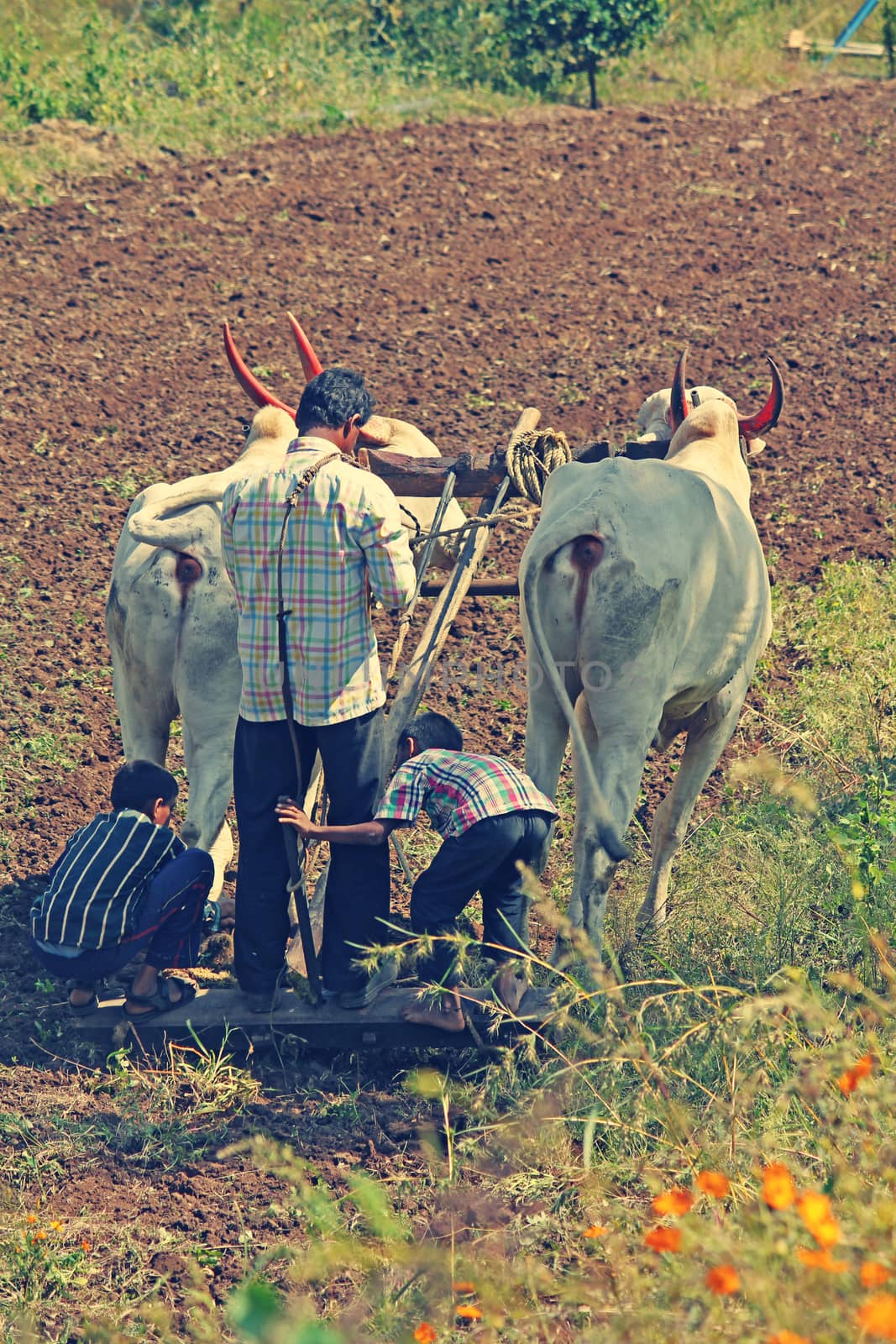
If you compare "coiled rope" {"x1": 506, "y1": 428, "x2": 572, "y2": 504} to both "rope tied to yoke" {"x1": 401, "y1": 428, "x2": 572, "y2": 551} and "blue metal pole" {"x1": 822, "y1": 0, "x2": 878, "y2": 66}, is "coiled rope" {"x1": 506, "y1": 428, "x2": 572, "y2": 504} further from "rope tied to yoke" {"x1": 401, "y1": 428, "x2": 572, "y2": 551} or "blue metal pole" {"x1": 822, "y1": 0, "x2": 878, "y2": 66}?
"blue metal pole" {"x1": 822, "y1": 0, "x2": 878, "y2": 66}

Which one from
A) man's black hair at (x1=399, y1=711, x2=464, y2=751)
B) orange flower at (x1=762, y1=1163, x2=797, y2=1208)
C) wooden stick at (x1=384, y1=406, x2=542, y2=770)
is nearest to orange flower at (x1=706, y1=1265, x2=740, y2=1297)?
orange flower at (x1=762, y1=1163, x2=797, y2=1208)

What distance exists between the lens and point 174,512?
14.9 feet

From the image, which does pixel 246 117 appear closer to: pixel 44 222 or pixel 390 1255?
pixel 44 222

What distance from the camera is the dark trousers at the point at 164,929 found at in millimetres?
4168

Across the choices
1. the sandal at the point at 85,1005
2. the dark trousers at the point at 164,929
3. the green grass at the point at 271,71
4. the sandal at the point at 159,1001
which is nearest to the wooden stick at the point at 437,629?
the dark trousers at the point at 164,929

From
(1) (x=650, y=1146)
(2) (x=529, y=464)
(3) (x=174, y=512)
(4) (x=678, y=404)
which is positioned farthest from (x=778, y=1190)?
(4) (x=678, y=404)

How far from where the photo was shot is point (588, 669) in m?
4.25

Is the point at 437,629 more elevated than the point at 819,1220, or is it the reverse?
the point at 819,1220

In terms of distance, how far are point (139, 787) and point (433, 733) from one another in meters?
0.93

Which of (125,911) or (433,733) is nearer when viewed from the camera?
(125,911)

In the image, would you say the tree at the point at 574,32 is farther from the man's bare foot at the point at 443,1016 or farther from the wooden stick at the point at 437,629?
the man's bare foot at the point at 443,1016

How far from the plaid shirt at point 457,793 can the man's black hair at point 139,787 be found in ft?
2.69

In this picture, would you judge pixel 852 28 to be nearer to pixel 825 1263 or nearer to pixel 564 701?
pixel 564 701

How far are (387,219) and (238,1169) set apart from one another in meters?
7.77
